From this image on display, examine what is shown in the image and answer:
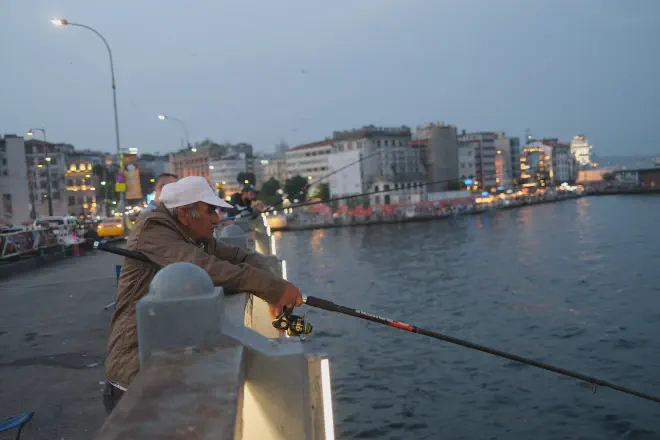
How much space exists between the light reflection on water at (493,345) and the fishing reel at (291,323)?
7.68 m

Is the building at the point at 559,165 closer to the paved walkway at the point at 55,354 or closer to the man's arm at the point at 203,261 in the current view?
the paved walkway at the point at 55,354

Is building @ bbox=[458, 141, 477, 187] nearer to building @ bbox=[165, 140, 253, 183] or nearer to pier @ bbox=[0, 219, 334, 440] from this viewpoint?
building @ bbox=[165, 140, 253, 183]

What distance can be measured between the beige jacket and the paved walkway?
9.58 ft

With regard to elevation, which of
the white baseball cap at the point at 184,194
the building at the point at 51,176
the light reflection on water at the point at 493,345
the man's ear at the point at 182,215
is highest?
the building at the point at 51,176

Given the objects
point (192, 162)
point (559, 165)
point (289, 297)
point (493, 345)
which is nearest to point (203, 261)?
point (289, 297)

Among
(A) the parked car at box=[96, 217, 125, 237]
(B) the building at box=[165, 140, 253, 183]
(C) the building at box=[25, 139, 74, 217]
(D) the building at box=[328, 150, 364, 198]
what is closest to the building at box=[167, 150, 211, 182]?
(B) the building at box=[165, 140, 253, 183]

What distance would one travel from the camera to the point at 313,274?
35.6 m

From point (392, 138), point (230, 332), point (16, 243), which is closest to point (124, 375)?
point (230, 332)

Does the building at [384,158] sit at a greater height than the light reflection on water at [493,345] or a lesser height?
greater

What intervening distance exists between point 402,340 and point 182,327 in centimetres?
1449

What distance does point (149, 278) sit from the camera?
2.97 meters

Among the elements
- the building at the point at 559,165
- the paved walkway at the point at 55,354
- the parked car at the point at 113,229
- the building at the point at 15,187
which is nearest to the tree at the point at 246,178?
the paved walkway at the point at 55,354

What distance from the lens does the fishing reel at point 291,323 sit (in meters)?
3.33

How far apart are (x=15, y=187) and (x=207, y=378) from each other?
63689 mm
